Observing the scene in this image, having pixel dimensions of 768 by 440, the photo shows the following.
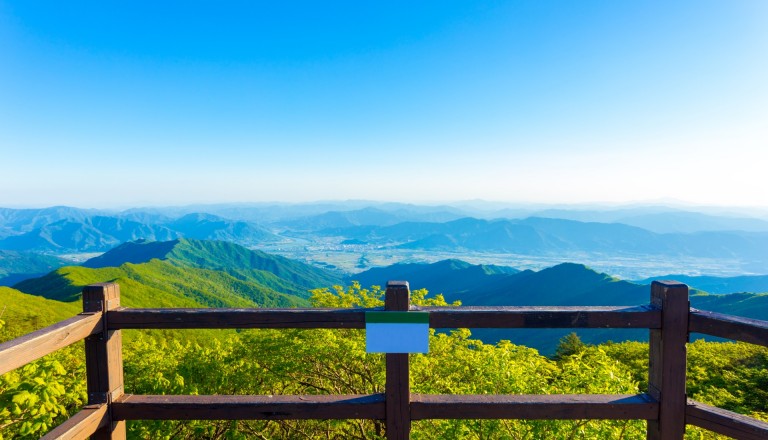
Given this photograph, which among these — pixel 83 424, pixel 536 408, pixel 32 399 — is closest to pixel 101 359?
pixel 83 424

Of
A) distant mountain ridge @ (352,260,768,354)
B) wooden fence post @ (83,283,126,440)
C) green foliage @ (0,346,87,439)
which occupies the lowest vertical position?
distant mountain ridge @ (352,260,768,354)

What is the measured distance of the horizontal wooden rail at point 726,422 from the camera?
2.76 meters

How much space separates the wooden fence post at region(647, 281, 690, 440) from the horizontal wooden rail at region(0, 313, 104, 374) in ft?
13.7

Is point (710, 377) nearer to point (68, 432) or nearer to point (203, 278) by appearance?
point (68, 432)

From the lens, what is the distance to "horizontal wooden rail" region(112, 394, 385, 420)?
124 inches

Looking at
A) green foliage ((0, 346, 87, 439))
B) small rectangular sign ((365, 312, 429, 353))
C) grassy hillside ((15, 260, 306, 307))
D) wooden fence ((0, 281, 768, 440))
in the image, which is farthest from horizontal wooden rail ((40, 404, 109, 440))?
grassy hillside ((15, 260, 306, 307))

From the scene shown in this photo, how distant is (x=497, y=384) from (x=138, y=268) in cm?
16282

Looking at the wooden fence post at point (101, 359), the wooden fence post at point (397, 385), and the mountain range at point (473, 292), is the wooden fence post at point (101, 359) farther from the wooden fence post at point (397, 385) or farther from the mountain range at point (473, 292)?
the mountain range at point (473, 292)

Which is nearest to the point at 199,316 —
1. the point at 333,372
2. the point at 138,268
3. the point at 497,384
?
the point at 497,384

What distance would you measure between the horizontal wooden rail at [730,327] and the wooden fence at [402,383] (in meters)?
0.01

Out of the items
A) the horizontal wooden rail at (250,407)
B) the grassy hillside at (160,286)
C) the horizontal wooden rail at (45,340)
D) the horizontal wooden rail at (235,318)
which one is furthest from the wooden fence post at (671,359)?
the grassy hillside at (160,286)

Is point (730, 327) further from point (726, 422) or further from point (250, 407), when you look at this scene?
point (250, 407)

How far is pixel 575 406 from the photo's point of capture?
3109mm

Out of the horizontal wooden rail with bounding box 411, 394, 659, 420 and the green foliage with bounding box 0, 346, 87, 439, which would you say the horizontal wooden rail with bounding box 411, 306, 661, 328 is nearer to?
the horizontal wooden rail with bounding box 411, 394, 659, 420
